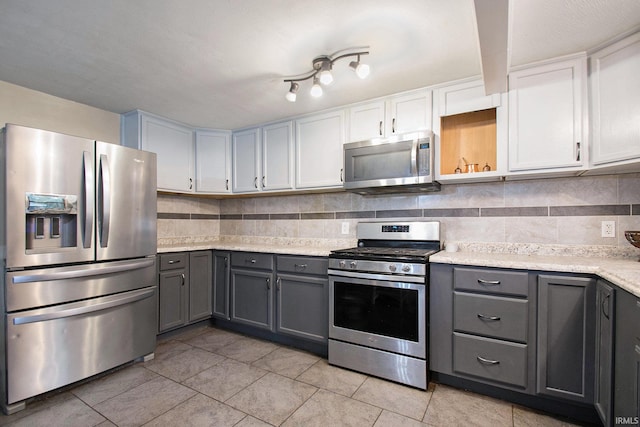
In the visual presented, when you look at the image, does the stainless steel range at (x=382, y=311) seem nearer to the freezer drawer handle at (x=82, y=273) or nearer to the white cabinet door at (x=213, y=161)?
the freezer drawer handle at (x=82, y=273)

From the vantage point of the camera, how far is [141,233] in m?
2.39

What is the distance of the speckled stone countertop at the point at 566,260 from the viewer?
4.72ft

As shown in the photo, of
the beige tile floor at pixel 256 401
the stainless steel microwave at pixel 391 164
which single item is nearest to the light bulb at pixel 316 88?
the stainless steel microwave at pixel 391 164

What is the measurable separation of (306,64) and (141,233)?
6.03ft

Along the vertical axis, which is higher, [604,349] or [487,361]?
[604,349]

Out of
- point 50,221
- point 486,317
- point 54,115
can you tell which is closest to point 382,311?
point 486,317

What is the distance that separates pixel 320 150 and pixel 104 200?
5.92 feet

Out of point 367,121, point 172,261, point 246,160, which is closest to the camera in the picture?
point 367,121

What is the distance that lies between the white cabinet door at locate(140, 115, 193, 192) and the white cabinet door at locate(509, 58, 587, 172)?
3081 millimetres

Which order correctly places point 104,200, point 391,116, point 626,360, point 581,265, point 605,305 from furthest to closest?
point 391,116 → point 104,200 → point 581,265 → point 605,305 → point 626,360

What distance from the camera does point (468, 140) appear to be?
2.48m

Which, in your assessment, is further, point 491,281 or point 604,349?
point 491,281

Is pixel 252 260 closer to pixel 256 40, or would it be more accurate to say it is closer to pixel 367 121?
pixel 367 121

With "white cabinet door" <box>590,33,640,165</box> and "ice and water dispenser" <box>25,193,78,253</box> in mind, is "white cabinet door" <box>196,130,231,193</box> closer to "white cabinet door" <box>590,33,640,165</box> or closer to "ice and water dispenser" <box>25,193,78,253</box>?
"ice and water dispenser" <box>25,193,78,253</box>
